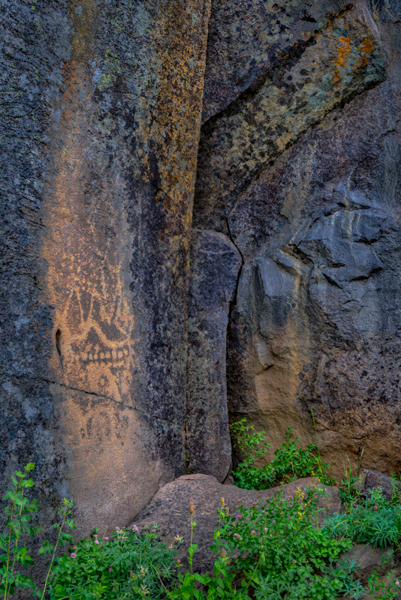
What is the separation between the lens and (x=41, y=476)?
1988 mm

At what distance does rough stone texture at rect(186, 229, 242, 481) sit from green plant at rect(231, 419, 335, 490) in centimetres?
12

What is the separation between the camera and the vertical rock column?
2156 millimetres

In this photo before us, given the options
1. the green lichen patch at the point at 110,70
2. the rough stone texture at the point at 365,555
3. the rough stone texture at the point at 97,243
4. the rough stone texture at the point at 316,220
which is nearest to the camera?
the rough stone texture at the point at 365,555

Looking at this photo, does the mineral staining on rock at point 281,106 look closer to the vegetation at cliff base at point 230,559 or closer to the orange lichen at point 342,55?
the orange lichen at point 342,55

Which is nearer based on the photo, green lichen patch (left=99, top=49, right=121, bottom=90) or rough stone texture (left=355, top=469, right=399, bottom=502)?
rough stone texture (left=355, top=469, right=399, bottom=502)

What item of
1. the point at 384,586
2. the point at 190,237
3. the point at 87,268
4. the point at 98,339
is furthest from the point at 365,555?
the point at 190,237

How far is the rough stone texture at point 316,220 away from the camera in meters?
2.65

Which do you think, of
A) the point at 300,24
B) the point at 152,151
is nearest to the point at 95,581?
the point at 152,151

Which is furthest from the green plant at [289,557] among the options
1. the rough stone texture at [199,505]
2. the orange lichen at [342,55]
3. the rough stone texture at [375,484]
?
the orange lichen at [342,55]

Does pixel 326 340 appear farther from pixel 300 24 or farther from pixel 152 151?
pixel 300 24

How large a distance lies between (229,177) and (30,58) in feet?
4.67

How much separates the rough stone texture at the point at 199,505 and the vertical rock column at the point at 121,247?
0.10 metres

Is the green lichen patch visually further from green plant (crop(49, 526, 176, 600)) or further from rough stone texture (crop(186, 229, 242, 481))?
green plant (crop(49, 526, 176, 600))

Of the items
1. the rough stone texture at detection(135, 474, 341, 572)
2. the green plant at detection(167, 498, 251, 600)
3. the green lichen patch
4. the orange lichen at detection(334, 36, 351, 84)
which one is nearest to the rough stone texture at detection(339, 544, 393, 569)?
the rough stone texture at detection(135, 474, 341, 572)
